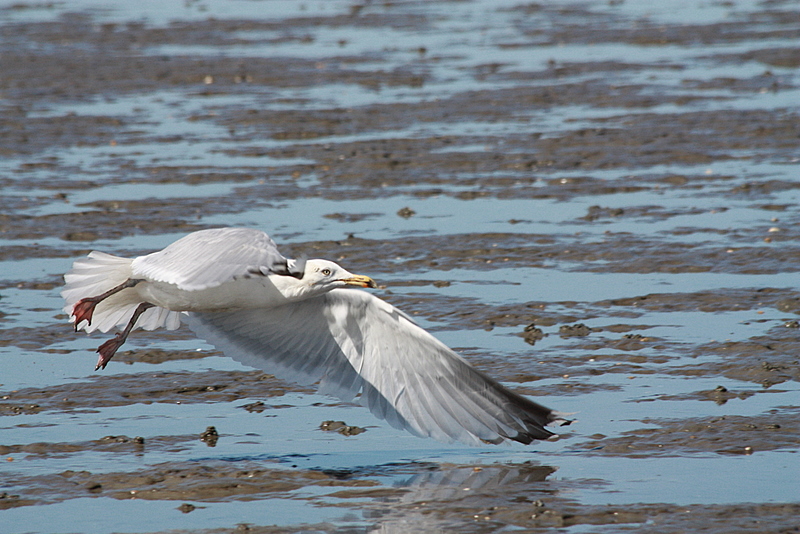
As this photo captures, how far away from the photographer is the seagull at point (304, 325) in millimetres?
7293

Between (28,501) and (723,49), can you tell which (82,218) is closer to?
(28,501)

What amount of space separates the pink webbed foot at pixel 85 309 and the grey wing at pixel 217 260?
1.89 ft

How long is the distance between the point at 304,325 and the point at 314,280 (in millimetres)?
674

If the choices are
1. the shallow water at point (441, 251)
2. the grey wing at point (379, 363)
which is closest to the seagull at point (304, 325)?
the grey wing at point (379, 363)

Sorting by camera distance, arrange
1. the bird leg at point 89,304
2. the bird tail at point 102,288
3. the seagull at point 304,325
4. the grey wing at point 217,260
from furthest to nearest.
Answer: the bird tail at point 102,288 < the bird leg at point 89,304 < the seagull at point 304,325 < the grey wing at point 217,260

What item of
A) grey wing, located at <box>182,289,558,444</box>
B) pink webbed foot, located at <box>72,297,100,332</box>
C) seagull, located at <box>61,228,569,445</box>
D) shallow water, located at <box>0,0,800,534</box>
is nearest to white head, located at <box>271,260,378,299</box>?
seagull, located at <box>61,228,569,445</box>

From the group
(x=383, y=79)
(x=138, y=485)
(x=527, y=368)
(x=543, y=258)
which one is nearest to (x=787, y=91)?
(x=383, y=79)

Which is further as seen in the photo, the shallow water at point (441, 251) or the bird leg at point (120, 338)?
the bird leg at point (120, 338)

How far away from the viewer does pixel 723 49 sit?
23.4 m

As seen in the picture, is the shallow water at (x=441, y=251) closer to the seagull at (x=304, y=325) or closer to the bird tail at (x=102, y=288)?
the seagull at (x=304, y=325)

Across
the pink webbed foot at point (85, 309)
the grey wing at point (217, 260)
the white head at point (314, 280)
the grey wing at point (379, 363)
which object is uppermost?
the grey wing at point (217, 260)

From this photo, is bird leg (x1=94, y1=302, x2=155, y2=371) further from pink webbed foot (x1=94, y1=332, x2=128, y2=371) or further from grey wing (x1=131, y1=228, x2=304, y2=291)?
grey wing (x1=131, y1=228, x2=304, y2=291)

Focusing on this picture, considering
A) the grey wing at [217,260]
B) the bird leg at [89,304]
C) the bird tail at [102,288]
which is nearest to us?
the grey wing at [217,260]

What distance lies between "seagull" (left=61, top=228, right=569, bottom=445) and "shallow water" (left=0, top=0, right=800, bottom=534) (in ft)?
0.94
